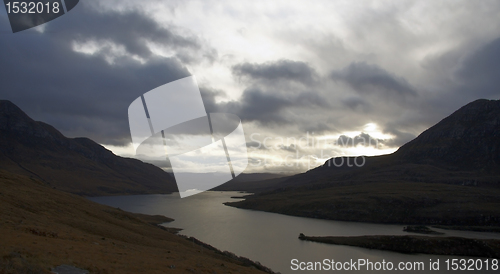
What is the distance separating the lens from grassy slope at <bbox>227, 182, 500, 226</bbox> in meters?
91.7

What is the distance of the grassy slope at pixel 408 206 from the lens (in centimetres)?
9172

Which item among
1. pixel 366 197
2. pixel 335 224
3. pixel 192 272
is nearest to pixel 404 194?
pixel 366 197

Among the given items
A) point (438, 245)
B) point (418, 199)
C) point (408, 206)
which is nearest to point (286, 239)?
point (438, 245)

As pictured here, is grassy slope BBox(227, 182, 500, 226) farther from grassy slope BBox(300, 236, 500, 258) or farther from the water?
grassy slope BBox(300, 236, 500, 258)

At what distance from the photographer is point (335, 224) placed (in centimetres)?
9569

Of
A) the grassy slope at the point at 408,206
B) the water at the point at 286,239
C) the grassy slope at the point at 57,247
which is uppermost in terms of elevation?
the grassy slope at the point at 57,247

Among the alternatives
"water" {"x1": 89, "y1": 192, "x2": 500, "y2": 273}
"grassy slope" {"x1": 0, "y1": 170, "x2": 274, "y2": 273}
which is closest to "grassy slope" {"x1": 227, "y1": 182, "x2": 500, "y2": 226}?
"water" {"x1": 89, "y1": 192, "x2": 500, "y2": 273}

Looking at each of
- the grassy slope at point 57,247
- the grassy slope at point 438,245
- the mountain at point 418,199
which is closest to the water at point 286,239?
the grassy slope at point 438,245

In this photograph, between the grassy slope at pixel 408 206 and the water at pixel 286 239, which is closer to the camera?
the water at pixel 286 239

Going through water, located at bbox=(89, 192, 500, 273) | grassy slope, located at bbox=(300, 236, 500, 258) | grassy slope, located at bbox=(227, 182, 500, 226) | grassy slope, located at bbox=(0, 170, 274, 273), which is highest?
grassy slope, located at bbox=(0, 170, 274, 273)

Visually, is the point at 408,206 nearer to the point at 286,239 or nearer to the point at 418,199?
the point at 418,199

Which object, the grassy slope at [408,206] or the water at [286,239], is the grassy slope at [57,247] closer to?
the water at [286,239]

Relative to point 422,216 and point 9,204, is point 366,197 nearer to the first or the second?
point 422,216

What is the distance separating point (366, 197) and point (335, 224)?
29.7 metres
